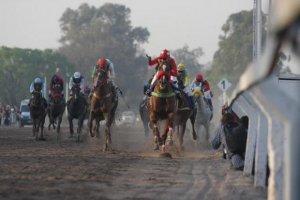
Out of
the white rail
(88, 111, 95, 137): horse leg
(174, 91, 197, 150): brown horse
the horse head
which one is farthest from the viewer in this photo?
(174, 91, 197, 150): brown horse

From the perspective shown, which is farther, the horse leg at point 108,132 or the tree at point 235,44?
the tree at point 235,44

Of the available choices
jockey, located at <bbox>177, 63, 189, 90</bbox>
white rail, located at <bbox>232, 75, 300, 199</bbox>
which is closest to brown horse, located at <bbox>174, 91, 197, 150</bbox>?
jockey, located at <bbox>177, 63, 189, 90</bbox>

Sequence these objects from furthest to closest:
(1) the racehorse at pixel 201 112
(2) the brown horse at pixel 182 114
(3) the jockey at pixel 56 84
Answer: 1. (3) the jockey at pixel 56 84
2. (1) the racehorse at pixel 201 112
3. (2) the brown horse at pixel 182 114

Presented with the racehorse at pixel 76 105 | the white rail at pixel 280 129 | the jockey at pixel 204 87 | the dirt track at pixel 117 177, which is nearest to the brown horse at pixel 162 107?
the dirt track at pixel 117 177

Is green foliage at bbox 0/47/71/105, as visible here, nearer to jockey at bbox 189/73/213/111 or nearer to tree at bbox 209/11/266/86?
tree at bbox 209/11/266/86

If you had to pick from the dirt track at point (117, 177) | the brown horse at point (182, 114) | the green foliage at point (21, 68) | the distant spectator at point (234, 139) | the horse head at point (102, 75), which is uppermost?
the green foliage at point (21, 68)

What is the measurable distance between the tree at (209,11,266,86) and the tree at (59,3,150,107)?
18.4 m

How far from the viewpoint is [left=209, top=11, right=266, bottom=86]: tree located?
80.5 meters

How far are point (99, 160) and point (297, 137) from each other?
1246 centimetres

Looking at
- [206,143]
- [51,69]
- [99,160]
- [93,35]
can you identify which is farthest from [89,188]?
[93,35]

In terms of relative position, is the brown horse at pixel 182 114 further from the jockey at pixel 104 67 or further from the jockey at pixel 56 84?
the jockey at pixel 56 84

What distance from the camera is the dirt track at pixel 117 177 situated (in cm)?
1000

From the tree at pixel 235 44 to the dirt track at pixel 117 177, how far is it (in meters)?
63.4

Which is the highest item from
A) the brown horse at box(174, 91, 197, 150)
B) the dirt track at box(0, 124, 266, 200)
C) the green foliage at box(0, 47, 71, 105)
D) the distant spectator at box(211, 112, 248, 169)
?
the green foliage at box(0, 47, 71, 105)
